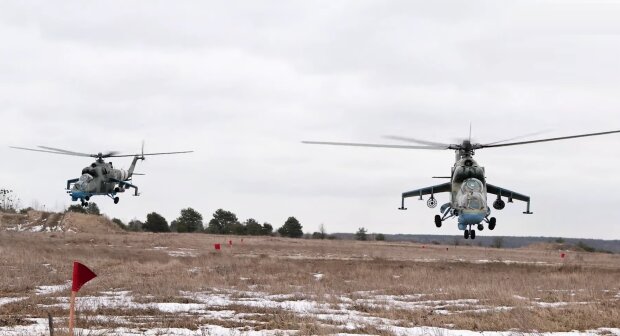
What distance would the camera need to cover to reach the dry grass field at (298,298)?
20219 millimetres

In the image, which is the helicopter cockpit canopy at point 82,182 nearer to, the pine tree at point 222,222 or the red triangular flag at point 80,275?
the red triangular flag at point 80,275

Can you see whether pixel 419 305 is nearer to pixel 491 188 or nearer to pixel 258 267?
pixel 491 188

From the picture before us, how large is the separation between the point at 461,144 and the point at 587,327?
22.1 ft

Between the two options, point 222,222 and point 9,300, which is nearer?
point 9,300

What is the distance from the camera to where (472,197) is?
19.4 m

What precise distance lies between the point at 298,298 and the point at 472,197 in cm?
1131

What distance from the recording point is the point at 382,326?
20.7m

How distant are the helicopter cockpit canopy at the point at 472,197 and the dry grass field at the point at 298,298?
360cm

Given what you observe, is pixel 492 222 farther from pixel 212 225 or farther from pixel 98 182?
pixel 212 225

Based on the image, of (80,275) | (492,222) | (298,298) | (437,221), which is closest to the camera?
(80,275)

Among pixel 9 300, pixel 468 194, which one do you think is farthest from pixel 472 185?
pixel 9 300

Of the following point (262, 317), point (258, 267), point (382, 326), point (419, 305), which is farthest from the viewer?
point (258, 267)

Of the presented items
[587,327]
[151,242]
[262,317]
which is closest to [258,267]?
[262,317]

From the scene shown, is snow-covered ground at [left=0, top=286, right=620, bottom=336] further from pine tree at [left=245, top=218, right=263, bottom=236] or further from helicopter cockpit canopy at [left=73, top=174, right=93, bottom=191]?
pine tree at [left=245, top=218, right=263, bottom=236]
